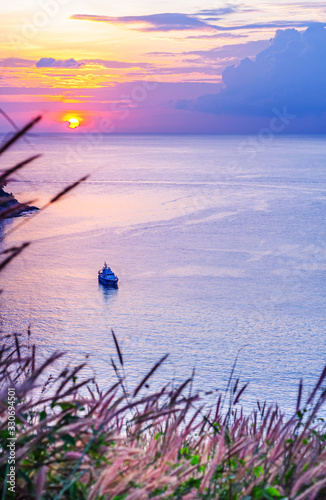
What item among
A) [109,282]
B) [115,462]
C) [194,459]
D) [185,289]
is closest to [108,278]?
[109,282]

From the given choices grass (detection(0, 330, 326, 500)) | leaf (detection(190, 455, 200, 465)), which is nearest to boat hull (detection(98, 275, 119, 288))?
grass (detection(0, 330, 326, 500))

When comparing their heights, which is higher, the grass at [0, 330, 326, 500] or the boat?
the boat

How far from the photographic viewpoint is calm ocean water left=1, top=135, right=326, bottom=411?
48.3 meters

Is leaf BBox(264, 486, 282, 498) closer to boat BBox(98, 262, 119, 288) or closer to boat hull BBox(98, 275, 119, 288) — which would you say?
boat BBox(98, 262, 119, 288)

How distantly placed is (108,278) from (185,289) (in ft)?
27.6

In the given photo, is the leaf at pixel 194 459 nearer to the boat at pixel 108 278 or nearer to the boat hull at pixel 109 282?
the boat at pixel 108 278

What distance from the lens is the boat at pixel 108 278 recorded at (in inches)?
2498

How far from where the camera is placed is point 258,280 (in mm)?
67000

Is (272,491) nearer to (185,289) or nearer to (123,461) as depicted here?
(123,461)

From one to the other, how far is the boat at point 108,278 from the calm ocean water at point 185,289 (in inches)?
34.6

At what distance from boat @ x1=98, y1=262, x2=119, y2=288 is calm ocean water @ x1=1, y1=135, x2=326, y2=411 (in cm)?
88

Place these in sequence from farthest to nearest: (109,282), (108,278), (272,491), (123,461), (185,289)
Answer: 1. (109,282)
2. (108,278)
3. (185,289)
4. (123,461)
5. (272,491)

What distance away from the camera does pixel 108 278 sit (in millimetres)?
63375

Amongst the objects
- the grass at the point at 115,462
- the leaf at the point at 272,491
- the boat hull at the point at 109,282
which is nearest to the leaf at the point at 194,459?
the grass at the point at 115,462
